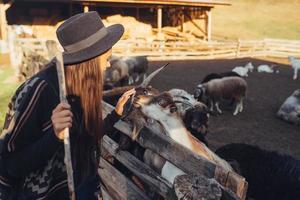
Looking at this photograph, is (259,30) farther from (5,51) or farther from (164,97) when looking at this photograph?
(164,97)

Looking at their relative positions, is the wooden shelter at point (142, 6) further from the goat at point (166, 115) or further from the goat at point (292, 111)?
the goat at point (166, 115)

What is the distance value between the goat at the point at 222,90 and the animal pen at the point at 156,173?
18.2ft

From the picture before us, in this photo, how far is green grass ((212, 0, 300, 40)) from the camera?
116 feet

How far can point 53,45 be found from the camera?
2.08 m

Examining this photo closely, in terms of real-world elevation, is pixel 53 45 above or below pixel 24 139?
above

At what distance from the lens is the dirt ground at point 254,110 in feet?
26.2

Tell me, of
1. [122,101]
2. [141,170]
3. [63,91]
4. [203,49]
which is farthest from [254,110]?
[203,49]

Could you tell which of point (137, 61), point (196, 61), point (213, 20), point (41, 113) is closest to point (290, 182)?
point (41, 113)

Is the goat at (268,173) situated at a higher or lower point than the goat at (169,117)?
lower

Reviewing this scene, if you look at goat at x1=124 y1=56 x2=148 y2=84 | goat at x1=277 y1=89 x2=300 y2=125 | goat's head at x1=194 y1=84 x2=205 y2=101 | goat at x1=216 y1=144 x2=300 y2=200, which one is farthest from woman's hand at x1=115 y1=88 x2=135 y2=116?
goat at x1=124 y1=56 x2=148 y2=84

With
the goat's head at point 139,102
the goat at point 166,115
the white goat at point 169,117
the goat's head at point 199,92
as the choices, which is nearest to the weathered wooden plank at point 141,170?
the goat at point 166,115

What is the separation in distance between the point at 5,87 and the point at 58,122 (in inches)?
409

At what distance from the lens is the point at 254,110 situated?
422 inches

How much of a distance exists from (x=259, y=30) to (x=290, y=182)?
Answer: 119 feet
